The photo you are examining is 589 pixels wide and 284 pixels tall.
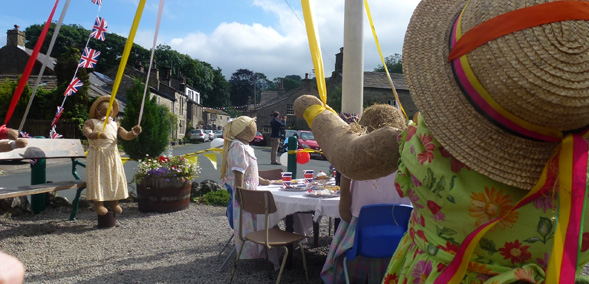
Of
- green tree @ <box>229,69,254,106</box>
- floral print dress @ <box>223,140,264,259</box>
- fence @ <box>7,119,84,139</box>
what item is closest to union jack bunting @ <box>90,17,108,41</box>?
floral print dress @ <box>223,140,264,259</box>

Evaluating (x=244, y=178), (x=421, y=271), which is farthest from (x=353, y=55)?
(x=421, y=271)

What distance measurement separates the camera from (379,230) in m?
3.33

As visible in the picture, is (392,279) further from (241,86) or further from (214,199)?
(241,86)

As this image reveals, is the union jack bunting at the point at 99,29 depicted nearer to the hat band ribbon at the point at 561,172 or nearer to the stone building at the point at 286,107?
the hat band ribbon at the point at 561,172

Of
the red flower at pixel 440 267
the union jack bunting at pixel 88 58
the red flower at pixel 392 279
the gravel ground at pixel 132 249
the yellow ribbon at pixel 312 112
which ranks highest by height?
the union jack bunting at pixel 88 58

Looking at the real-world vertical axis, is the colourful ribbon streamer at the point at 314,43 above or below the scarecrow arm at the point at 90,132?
above

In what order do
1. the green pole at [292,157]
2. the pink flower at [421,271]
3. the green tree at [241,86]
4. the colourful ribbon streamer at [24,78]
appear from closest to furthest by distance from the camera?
the pink flower at [421,271]
the colourful ribbon streamer at [24,78]
the green pole at [292,157]
the green tree at [241,86]

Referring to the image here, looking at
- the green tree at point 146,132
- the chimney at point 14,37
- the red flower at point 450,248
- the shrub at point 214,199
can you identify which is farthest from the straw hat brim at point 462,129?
the chimney at point 14,37

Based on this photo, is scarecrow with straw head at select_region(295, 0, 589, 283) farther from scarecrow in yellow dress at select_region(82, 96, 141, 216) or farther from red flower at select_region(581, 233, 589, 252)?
scarecrow in yellow dress at select_region(82, 96, 141, 216)

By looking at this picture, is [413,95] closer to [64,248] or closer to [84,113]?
[64,248]

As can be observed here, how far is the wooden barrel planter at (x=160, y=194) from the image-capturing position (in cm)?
697

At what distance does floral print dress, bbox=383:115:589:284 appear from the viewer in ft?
3.40

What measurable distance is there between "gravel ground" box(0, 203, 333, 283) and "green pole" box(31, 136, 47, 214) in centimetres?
14

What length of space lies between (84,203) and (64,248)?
2395mm
